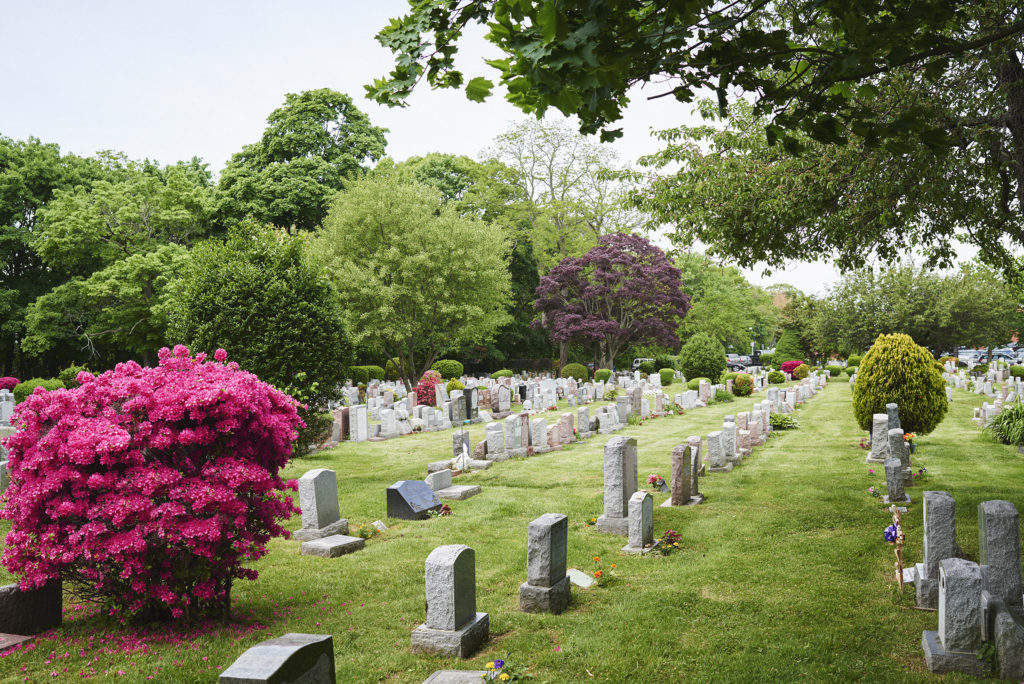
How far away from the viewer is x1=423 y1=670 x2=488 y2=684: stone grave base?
468 cm

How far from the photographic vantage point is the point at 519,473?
13328mm

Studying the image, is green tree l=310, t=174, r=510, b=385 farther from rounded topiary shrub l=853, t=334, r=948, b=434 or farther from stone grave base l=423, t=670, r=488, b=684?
stone grave base l=423, t=670, r=488, b=684

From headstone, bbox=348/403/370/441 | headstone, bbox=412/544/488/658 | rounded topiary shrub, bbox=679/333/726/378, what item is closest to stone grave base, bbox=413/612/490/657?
headstone, bbox=412/544/488/658

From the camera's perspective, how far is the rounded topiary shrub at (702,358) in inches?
1259

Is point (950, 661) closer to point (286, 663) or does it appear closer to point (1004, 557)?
point (1004, 557)

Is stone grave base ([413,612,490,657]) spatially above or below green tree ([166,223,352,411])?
below

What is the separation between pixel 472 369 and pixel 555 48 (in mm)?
41886

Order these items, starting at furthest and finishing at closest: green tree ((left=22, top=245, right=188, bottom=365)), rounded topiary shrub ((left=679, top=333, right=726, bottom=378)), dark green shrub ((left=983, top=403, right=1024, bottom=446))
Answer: rounded topiary shrub ((left=679, top=333, right=726, bottom=378)), green tree ((left=22, top=245, right=188, bottom=365)), dark green shrub ((left=983, top=403, right=1024, bottom=446))

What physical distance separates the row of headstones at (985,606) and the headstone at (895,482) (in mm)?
4213

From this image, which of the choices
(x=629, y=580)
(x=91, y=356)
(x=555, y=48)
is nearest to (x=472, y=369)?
(x=91, y=356)

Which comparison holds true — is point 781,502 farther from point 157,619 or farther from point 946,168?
point 157,619

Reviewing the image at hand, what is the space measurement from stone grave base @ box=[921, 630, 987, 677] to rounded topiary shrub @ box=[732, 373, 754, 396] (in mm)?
24245

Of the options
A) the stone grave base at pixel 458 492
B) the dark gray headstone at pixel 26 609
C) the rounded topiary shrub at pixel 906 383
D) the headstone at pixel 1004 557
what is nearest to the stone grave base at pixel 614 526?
the stone grave base at pixel 458 492

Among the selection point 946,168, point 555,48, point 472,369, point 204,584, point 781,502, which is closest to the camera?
point 555,48
